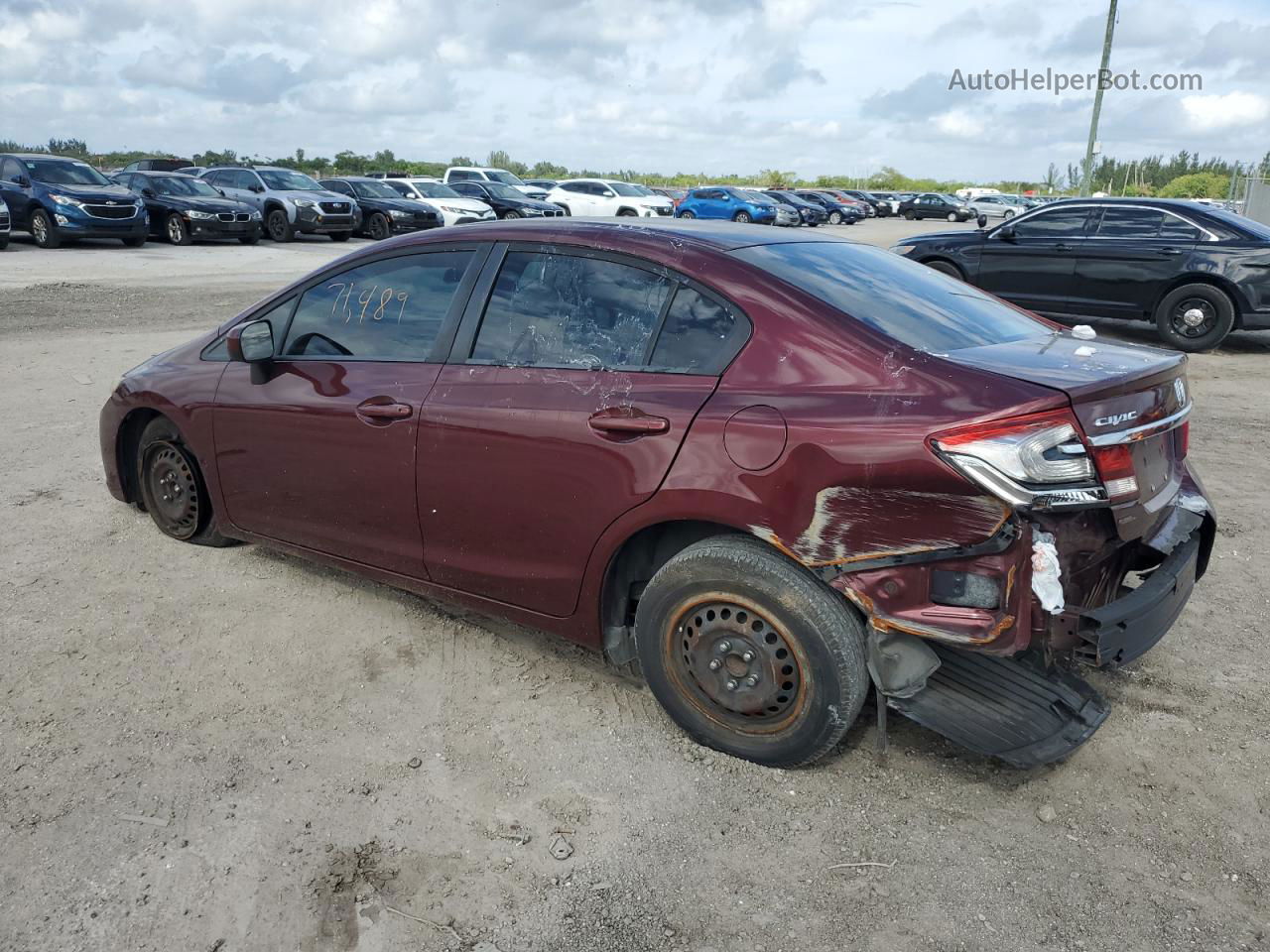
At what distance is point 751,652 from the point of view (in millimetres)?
2998

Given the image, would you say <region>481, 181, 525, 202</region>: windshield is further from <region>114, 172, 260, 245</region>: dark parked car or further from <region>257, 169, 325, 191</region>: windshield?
<region>114, 172, 260, 245</region>: dark parked car

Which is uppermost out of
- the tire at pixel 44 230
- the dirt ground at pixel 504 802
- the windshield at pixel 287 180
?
the windshield at pixel 287 180

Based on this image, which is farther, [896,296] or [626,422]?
[896,296]

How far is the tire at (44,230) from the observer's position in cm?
1939

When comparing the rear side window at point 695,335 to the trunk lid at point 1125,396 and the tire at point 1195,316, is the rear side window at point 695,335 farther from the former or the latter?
the tire at point 1195,316

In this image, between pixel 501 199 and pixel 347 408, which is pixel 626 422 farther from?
pixel 501 199

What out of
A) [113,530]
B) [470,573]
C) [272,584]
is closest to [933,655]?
[470,573]

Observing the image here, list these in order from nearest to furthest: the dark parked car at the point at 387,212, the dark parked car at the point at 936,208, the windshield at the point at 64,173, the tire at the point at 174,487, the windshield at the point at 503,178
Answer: the tire at the point at 174,487 → the windshield at the point at 64,173 → the dark parked car at the point at 387,212 → the windshield at the point at 503,178 → the dark parked car at the point at 936,208

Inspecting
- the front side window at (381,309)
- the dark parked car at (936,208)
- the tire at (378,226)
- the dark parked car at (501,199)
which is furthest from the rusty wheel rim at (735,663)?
the dark parked car at (936,208)

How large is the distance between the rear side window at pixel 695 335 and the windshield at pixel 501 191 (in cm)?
2646

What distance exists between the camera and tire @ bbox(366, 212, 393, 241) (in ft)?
79.2

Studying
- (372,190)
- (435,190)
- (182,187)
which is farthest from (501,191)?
(182,187)

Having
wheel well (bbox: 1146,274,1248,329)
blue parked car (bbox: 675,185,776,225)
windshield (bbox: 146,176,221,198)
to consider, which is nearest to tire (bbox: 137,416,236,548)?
wheel well (bbox: 1146,274,1248,329)

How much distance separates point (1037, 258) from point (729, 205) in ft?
85.2
